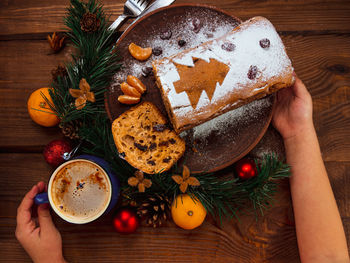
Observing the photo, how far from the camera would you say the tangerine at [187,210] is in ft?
4.07

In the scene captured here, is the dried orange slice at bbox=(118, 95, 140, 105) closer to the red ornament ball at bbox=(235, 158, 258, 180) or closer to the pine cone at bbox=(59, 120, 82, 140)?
A: the pine cone at bbox=(59, 120, 82, 140)

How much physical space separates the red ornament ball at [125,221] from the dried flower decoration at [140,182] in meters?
0.18

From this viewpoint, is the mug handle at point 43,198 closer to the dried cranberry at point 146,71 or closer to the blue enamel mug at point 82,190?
the blue enamel mug at point 82,190

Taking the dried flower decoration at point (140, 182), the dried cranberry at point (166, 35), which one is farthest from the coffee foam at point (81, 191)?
the dried cranberry at point (166, 35)

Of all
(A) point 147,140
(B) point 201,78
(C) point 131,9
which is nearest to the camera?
(B) point 201,78

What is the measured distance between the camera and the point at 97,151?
1.34m

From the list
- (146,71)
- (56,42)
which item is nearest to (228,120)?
(146,71)

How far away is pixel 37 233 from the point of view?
4.37 ft

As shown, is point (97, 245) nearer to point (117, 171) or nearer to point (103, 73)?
point (117, 171)

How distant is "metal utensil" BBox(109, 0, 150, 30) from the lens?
1.38 m

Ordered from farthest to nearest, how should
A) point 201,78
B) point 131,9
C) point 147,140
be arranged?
point 131,9
point 147,140
point 201,78

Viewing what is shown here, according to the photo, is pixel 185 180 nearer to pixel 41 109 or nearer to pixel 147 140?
pixel 147 140

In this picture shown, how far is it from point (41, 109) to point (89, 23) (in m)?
0.47

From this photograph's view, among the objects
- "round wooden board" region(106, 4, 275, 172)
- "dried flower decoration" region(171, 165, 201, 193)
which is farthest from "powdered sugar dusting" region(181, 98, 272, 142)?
"dried flower decoration" region(171, 165, 201, 193)
